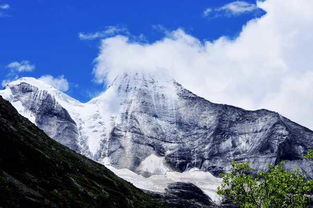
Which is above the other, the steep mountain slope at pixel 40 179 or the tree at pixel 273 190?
the tree at pixel 273 190

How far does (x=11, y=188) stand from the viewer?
44406 millimetres

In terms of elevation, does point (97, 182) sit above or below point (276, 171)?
below

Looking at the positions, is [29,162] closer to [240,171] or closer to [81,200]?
[81,200]

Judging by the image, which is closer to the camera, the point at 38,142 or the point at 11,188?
the point at 11,188

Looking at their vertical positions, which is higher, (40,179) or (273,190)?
(273,190)

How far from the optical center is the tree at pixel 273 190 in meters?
64.2

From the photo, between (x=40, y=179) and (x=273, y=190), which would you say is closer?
(x=40, y=179)

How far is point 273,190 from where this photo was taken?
64.9 meters

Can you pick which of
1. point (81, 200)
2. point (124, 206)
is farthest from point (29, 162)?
point (124, 206)

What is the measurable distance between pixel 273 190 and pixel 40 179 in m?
29.0

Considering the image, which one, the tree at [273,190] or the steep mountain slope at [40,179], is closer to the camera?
the steep mountain slope at [40,179]

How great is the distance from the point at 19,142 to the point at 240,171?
30244 mm

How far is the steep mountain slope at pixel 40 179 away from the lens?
1810 inches

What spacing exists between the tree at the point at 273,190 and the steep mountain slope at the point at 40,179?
53.6 feet
